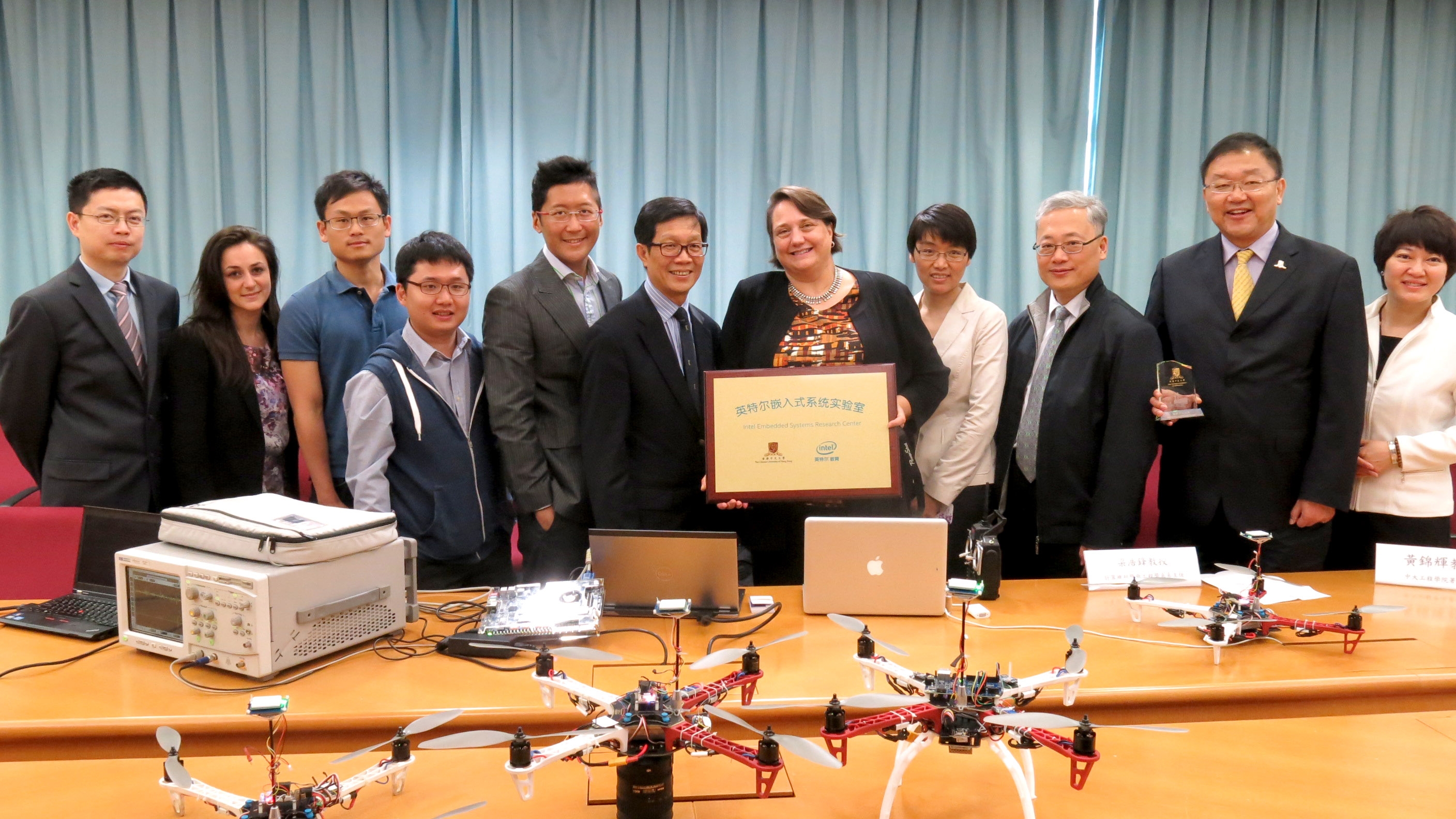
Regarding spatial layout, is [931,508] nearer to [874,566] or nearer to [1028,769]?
[874,566]

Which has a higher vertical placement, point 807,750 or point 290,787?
point 807,750

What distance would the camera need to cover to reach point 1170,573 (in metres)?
2.44

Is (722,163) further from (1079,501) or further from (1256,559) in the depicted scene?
(1256,559)

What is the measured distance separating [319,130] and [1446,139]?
21.2 feet

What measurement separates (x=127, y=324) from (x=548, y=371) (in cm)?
142

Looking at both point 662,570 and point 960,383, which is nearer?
point 662,570

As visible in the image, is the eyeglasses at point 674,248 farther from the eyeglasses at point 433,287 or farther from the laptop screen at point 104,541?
the laptop screen at point 104,541

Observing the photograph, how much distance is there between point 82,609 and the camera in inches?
85.7

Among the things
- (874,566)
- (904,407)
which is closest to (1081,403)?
(904,407)

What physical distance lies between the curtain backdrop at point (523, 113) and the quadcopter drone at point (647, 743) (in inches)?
149

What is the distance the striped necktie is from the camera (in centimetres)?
279

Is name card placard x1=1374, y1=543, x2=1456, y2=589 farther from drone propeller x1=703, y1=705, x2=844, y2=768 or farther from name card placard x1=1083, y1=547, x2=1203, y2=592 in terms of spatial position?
drone propeller x1=703, y1=705, x2=844, y2=768

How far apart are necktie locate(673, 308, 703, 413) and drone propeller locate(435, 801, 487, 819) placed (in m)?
1.56

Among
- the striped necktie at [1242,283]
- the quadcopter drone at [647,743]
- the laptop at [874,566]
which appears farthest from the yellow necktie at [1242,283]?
the quadcopter drone at [647,743]
